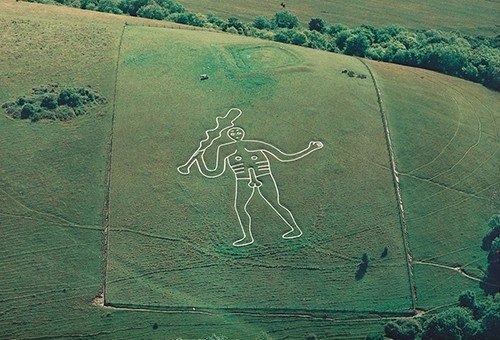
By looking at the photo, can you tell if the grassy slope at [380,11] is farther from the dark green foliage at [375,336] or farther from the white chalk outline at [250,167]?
the dark green foliage at [375,336]

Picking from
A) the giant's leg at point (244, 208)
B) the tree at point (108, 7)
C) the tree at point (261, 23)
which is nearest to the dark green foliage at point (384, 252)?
the giant's leg at point (244, 208)

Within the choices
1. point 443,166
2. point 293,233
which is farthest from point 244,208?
point 443,166

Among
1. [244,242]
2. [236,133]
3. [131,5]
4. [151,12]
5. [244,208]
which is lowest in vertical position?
[244,242]

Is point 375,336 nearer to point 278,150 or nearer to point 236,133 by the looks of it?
point 278,150

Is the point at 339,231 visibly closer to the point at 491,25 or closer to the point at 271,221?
the point at 271,221

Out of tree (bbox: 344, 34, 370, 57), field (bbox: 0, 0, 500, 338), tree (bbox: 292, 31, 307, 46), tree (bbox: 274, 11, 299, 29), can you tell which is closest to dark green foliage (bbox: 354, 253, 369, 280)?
field (bbox: 0, 0, 500, 338)
